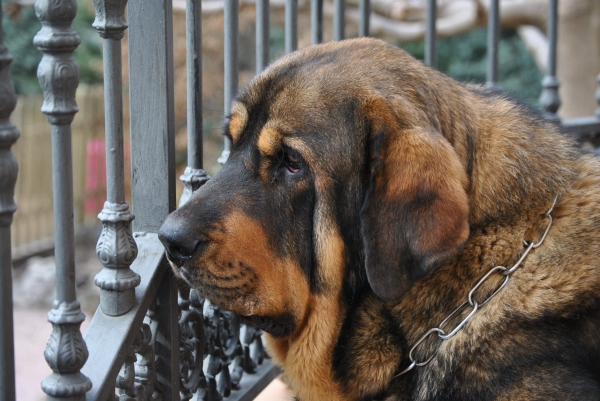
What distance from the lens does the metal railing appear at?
2168mm

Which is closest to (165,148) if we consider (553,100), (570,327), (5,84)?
(5,84)

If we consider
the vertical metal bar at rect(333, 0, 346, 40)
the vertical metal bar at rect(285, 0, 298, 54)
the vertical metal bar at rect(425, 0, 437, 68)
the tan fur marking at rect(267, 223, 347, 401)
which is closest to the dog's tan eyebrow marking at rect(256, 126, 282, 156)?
the tan fur marking at rect(267, 223, 347, 401)

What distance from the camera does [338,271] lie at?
9.06ft

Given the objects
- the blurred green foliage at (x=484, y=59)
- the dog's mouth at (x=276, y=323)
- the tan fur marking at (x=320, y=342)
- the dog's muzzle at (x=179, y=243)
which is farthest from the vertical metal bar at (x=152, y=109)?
the blurred green foliage at (x=484, y=59)

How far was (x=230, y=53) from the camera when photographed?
3.46 metres

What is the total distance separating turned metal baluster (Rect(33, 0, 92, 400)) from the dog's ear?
3.38 ft

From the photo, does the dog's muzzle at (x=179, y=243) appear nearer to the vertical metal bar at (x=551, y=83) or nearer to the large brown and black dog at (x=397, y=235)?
the large brown and black dog at (x=397, y=235)

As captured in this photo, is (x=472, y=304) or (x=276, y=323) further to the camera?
(x=276, y=323)

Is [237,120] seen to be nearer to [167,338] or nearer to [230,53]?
[230,53]

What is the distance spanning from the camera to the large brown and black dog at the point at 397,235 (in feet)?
8.34

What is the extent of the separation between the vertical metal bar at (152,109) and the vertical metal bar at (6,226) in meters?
0.74

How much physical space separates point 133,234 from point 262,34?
136 cm

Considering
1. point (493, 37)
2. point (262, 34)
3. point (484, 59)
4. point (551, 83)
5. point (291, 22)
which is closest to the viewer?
point (262, 34)

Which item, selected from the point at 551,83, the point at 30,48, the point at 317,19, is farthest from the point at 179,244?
the point at 30,48
